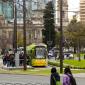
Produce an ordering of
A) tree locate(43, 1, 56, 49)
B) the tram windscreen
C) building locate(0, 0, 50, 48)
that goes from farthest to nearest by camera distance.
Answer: tree locate(43, 1, 56, 49) → building locate(0, 0, 50, 48) → the tram windscreen

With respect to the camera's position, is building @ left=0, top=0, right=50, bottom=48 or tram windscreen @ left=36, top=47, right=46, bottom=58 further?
building @ left=0, top=0, right=50, bottom=48

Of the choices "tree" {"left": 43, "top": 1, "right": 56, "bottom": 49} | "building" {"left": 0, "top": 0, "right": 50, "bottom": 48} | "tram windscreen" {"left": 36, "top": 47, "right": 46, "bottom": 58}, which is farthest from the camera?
"tree" {"left": 43, "top": 1, "right": 56, "bottom": 49}

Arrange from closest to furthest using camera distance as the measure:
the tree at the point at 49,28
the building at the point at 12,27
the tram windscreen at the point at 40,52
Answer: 1. the tram windscreen at the point at 40,52
2. the building at the point at 12,27
3. the tree at the point at 49,28

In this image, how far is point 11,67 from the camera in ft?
159

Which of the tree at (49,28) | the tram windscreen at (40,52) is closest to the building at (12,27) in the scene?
the tree at (49,28)

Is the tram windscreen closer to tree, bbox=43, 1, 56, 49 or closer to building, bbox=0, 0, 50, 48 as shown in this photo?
building, bbox=0, 0, 50, 48

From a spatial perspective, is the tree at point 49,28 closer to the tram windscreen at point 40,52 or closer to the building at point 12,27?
the building at point 12,27

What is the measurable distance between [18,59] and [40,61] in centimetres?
457

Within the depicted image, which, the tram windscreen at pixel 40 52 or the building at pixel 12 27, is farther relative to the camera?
the building at pixel 12 27

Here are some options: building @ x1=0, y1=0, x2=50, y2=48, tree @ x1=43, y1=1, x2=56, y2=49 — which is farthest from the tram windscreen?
tree @ x1=43, y1=1, x2=56, y2=49

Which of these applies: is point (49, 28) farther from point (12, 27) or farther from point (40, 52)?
point (40, 52)

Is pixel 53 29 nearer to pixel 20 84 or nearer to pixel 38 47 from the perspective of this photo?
pixel 38 47

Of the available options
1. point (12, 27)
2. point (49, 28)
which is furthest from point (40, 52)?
point (12, 27)

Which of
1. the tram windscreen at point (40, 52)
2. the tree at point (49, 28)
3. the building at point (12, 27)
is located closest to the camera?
the tram windscreen at point (40, 52)
